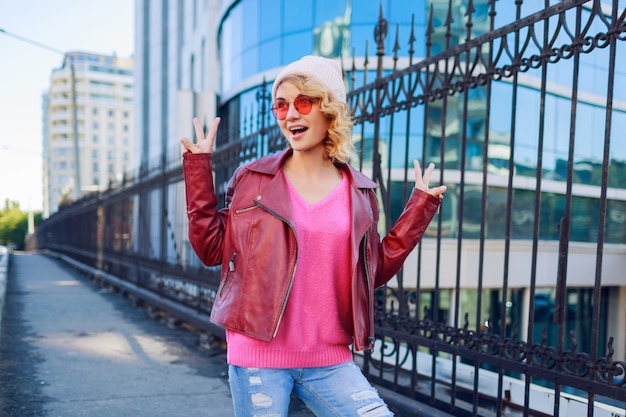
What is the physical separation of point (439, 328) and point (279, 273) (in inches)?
77.4

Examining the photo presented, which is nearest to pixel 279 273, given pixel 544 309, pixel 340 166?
pixel 340 166

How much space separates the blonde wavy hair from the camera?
6.64 ft

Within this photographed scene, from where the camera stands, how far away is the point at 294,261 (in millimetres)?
1934

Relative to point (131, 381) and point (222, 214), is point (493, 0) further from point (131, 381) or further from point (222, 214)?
point (131, 381)

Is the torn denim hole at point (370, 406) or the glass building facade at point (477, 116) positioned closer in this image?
the torn denim hole at point (370, 406)

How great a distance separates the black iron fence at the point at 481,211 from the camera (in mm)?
3004

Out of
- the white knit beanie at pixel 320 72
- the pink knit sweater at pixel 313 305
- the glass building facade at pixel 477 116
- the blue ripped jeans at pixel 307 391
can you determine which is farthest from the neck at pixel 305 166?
the glass building facade at pixel 477 116

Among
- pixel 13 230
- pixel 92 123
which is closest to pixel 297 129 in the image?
pixel 13 230

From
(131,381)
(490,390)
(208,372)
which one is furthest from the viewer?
(208,372)

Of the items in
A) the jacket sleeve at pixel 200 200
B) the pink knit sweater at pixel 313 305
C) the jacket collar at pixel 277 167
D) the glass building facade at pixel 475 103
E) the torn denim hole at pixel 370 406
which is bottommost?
the torn denim hole at pixel 370 406

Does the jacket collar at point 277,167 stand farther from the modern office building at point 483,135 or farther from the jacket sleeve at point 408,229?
the modern office building at point 483,135

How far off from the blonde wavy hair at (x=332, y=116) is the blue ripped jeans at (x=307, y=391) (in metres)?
0.80

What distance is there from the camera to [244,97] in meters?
21.5

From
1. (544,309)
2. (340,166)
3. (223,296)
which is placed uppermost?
(340,166)
